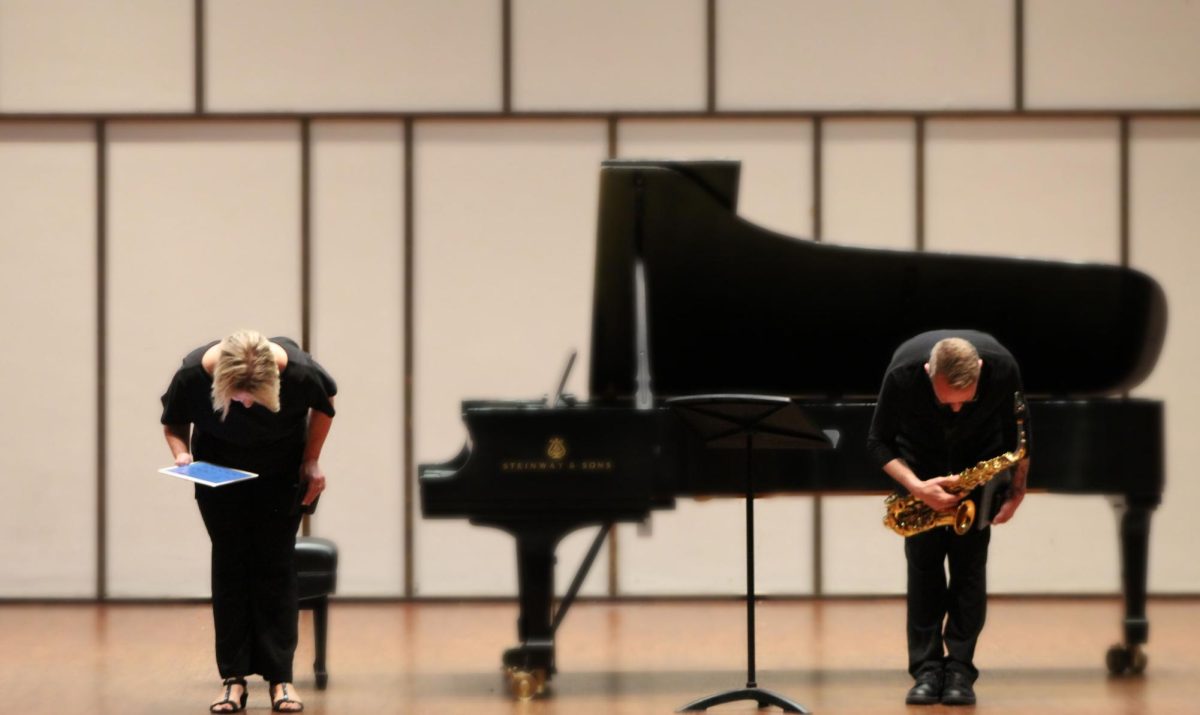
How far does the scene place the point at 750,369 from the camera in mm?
6129

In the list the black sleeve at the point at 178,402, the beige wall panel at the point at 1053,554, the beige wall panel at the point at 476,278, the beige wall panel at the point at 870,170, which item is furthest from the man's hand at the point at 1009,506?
the beige wall panel at the point at 476,278

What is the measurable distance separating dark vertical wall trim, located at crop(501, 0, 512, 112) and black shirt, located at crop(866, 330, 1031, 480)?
143 inches

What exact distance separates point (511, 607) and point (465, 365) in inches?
48.0

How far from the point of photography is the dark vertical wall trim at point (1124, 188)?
8320 mm

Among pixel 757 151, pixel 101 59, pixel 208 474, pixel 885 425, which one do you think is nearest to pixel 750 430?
pixel 885 425

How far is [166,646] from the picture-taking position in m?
6.82

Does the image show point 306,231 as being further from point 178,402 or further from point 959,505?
point 959,505

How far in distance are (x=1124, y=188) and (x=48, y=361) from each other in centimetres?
543

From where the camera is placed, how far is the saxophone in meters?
5.11

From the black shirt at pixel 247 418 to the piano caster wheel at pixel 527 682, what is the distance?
1.01 metres

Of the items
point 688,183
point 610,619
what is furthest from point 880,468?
point 610,619

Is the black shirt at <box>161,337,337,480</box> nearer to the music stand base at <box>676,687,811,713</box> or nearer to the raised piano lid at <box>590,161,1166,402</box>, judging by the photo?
the raised piano lid at <box>590,161,1166,402</box>

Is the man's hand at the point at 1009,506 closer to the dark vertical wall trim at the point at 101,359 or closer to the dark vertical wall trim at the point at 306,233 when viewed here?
the dark vertical wall trim at the point at 306,233

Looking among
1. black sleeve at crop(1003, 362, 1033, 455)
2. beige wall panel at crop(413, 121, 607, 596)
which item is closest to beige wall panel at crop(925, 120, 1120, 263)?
beige wall panel at crop(413, 121, 607, 596)
